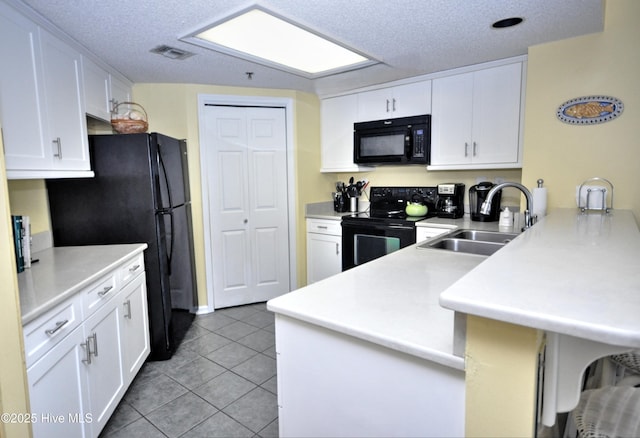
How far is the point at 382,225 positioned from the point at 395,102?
3.91 feet

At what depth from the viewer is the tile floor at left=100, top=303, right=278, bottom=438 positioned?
194cm

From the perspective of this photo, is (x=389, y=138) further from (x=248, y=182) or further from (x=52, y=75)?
(x=52, y=75)

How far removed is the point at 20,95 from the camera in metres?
1.75

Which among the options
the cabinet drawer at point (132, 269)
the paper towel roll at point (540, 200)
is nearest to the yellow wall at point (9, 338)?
the cabinet drawer at point (132, 269)

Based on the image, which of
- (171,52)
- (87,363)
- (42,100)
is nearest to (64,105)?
(42,100)

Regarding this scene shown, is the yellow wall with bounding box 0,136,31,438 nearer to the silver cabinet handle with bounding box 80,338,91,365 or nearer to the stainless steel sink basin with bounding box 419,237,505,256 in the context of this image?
the silver cabinet handle with bounding box 80,338,91,365

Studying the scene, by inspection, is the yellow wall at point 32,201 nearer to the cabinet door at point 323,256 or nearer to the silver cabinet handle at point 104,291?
the silver cabinet handle at point 104,291

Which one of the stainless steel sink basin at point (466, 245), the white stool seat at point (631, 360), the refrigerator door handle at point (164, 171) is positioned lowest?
the white stool seat at point (631, 360)

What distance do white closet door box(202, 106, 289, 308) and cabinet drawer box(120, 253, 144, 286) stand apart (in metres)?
1.09

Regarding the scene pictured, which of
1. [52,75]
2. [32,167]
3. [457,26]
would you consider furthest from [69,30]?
[457,26]

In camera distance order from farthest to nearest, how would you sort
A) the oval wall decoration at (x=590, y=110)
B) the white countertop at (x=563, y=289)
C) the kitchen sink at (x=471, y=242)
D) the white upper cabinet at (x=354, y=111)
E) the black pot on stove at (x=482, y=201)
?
the white upper cabinet at (x=354, y=111) < the black pot on stove at (x=482, y=201) < the oval wall decoration at (x=590, y=110) < the kitchen sink at (x=471, y=242) < the white countertop at (x=563, y=289)

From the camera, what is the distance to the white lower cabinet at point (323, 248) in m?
3.67

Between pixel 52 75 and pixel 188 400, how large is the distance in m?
2.05

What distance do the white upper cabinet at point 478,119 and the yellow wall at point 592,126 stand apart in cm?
27
